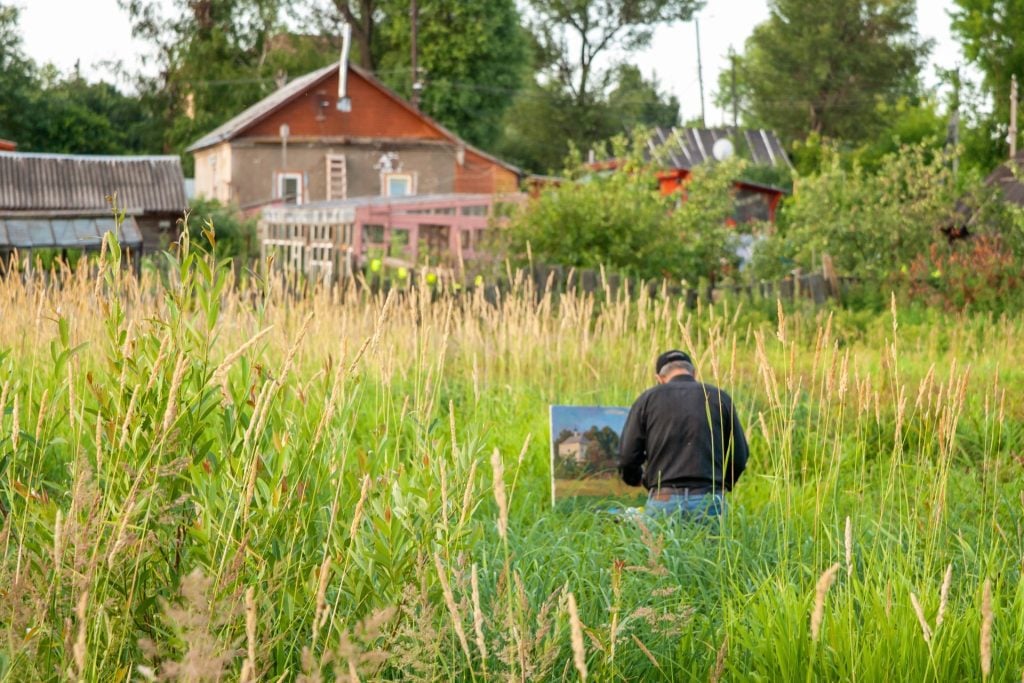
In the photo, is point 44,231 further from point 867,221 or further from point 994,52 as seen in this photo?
point 994,52

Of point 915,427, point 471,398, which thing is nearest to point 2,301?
point 471,398

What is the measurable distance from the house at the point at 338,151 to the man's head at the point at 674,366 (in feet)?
110

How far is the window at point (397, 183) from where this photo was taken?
4069cm

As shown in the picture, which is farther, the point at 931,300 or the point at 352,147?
the point at 352,147

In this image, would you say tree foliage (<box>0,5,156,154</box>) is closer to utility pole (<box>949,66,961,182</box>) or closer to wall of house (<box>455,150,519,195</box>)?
wall of house (<box>455,150,519,195</box>)

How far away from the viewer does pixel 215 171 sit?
41500 mm

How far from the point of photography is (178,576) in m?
3.06

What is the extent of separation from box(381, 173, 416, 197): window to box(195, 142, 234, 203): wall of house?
4792 millimetres

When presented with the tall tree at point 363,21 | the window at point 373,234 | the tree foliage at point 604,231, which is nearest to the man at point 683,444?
the tree foliage at point 604,231

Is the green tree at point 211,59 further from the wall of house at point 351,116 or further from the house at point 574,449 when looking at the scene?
the house at point 574,449

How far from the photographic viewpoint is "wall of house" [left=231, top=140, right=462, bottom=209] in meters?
39.2

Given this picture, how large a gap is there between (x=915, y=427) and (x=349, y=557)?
5.70 m

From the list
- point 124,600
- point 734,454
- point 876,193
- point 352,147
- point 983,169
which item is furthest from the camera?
point 352,147

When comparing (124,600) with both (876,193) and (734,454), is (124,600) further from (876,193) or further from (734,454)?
(876,193)
